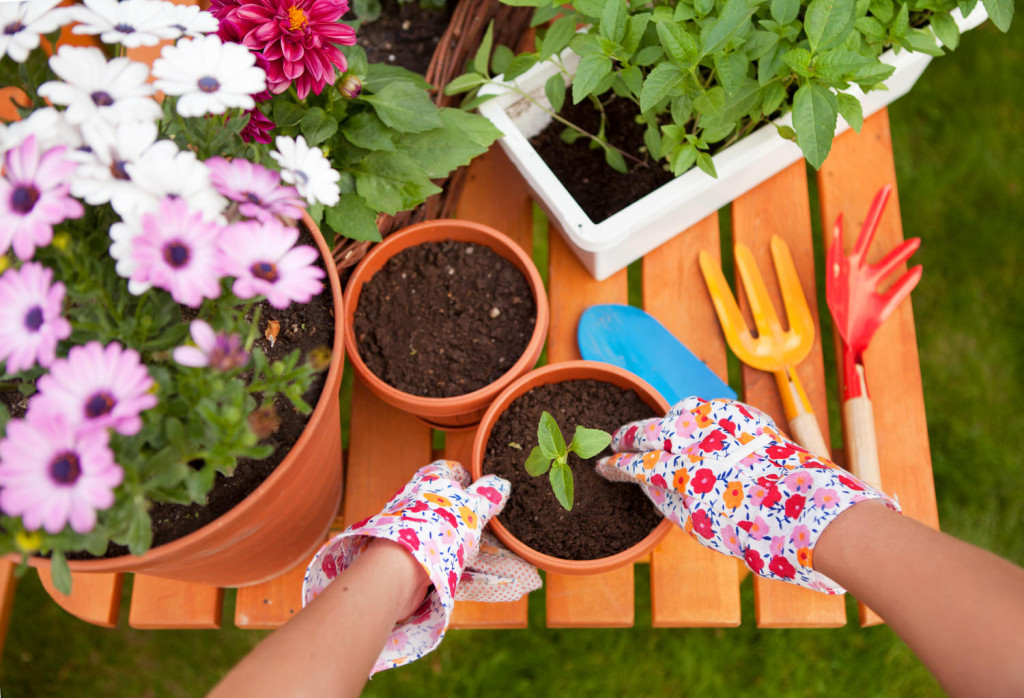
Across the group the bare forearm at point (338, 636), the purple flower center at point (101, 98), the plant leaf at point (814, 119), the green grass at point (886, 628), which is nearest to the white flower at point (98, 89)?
the purple flower center at point (101, 98)

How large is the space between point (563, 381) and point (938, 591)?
46 centimetres

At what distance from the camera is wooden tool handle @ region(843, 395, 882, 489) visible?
905 mm

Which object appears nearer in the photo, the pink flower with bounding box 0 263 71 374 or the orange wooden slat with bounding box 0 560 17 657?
the pink flower with bounding box 0 263 71 374

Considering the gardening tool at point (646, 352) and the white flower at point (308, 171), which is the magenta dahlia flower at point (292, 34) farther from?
the gardening tool at point (646, 352)

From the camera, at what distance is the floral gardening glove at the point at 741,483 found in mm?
645

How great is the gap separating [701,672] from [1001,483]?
67 centimetres

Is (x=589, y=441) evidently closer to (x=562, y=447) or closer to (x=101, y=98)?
(x=562, y=447)

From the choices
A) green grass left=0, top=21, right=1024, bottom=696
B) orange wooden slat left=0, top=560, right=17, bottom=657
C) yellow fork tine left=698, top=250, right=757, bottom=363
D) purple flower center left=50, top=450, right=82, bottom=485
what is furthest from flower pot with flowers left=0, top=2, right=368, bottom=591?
green grass left=0, top=21, right=1024, bottom=696

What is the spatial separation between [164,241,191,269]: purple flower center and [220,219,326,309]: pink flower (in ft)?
0.08

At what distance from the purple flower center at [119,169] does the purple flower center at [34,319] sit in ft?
0.33

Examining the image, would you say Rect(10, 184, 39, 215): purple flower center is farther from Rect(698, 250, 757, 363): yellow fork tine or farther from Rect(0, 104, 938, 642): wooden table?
Rect(698, 250, 757, 363): yellow fork tine

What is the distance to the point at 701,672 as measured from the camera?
4.39 ft

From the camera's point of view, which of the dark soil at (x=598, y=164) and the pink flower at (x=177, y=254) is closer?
the pink flower at (x=177, y=254)

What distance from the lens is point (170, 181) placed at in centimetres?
48
